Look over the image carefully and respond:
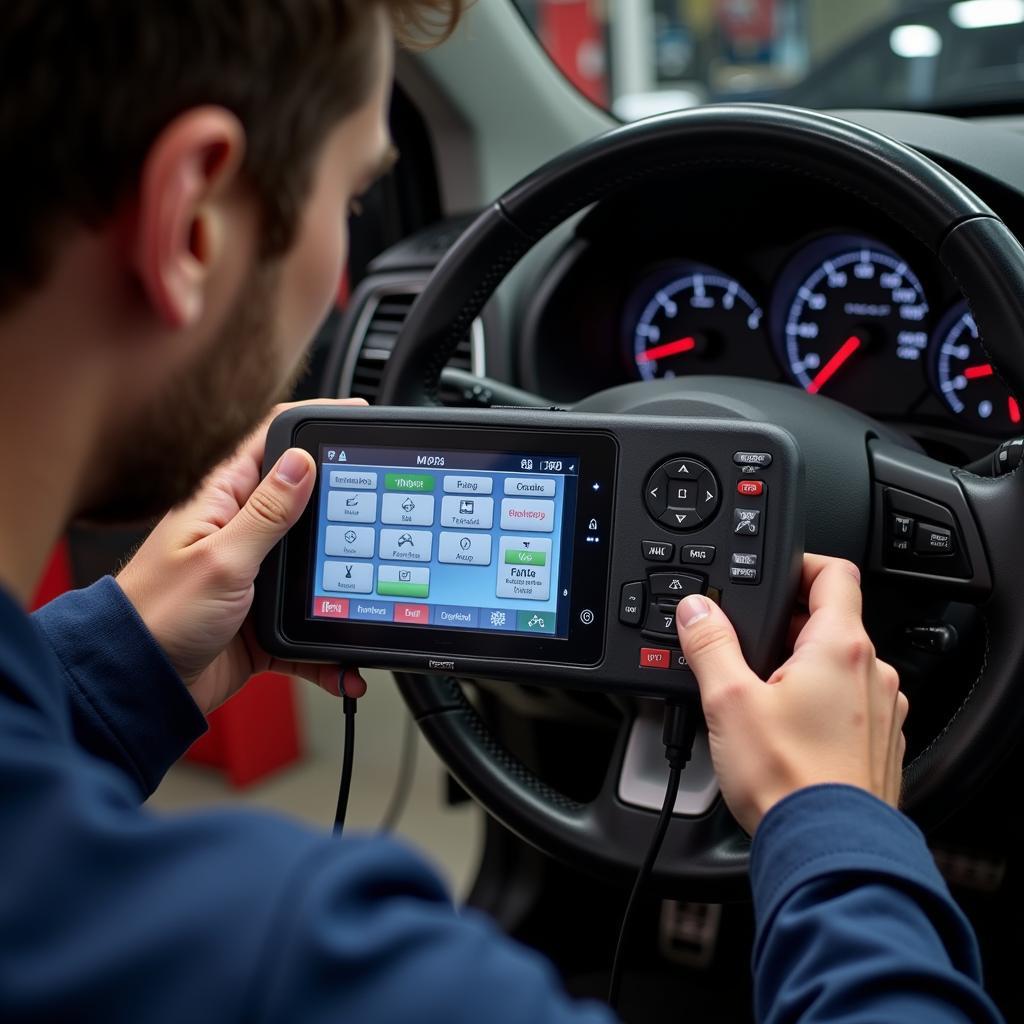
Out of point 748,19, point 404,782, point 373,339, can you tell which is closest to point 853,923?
point 373,339

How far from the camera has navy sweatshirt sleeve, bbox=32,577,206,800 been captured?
0.68 m

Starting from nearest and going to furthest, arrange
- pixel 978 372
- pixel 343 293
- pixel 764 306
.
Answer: pixel 978 372
pixel 764 306
pixel 343 293

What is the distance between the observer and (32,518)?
0.47 m

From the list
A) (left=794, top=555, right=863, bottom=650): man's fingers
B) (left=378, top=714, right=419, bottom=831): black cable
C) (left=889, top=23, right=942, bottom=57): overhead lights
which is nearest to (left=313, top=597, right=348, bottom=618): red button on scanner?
(left=794, top=555, right=863, bottom=650): man's fingers

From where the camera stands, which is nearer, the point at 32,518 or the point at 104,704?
the point at 32,518

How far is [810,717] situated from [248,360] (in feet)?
1.00

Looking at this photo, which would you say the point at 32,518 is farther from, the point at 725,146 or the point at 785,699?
the point at 725,146

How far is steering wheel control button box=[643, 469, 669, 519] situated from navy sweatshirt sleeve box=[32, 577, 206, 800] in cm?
29

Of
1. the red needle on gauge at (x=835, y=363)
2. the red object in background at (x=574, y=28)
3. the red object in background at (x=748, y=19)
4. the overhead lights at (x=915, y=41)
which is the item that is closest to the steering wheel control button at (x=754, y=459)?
the red needle on gauge at (x=835, y=363)

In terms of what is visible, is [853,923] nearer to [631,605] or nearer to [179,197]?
[631,605]

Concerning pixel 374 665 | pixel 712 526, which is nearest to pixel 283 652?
pixel 374 665

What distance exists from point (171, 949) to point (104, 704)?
0.34 metres

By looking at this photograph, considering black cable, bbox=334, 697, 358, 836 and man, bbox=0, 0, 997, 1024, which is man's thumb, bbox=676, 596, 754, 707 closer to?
man, bbox=0, 0, 997, 1024

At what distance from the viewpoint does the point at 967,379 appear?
101 centimetres
